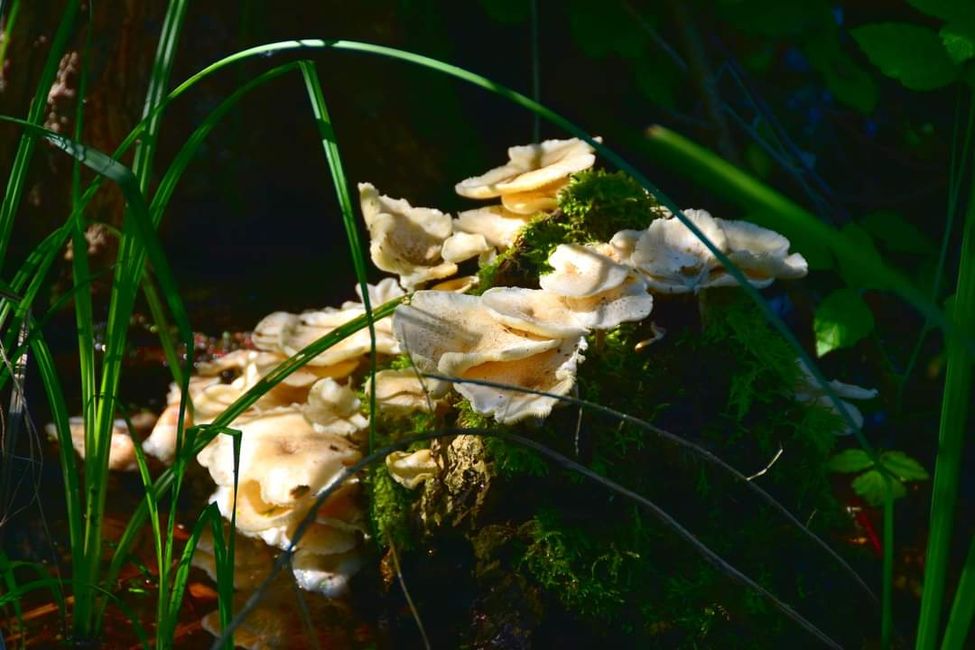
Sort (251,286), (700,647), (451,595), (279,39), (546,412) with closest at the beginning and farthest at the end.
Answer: (546,412) → (700,647) → (451,595) → (279,39) → (251,286)

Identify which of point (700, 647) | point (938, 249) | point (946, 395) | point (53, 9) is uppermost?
point (53, 9)

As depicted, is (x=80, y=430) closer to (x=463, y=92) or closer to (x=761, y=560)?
(x=463, y=92)

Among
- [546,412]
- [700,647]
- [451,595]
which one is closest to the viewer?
[546,412]

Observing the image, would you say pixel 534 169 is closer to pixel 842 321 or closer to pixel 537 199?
pixel 537 199

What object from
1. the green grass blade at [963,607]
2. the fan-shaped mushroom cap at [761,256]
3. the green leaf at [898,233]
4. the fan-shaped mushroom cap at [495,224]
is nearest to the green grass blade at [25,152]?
the fan-shaped mushroom cap at [495,224]

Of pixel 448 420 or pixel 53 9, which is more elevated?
pixel 53 9

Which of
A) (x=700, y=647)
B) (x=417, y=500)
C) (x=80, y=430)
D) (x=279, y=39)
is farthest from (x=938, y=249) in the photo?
(x=80, y=430)

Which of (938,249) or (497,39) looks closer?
(938,249)
